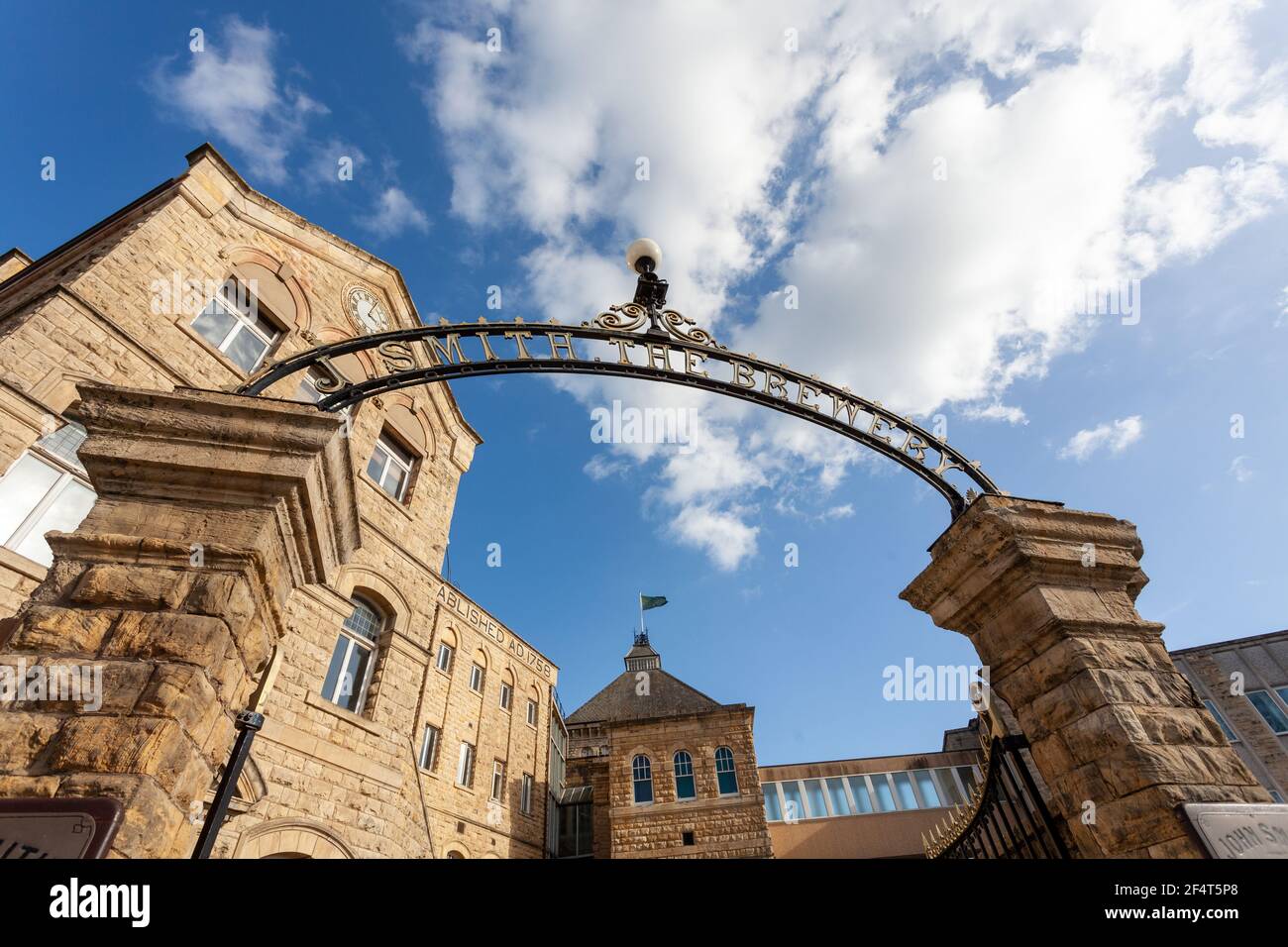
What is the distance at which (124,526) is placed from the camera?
95.5 inches

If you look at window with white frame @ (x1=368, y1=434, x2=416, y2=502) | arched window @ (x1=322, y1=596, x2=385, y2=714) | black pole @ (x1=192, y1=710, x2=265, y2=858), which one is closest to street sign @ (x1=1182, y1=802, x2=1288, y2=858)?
black pole @ (x1=192, y1=710, x2=265, y2=858)

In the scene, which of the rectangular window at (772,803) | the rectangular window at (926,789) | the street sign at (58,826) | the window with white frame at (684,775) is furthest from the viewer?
the rectangular window at (926,789)

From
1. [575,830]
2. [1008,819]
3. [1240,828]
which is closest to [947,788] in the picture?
[575,830]

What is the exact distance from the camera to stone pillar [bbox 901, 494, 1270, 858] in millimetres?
2750

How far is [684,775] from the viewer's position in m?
19.7

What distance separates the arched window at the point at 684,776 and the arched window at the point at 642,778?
0.88 metres

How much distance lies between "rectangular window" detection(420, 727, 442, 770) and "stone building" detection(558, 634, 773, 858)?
631 centimetres

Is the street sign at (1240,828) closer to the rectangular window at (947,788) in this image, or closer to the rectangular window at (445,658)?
the rectangular window at (445,658)

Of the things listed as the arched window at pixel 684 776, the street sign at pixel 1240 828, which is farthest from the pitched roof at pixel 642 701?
the street sign at pixel 1240 828

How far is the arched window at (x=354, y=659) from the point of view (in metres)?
9.12

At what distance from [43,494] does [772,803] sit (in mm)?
21328
